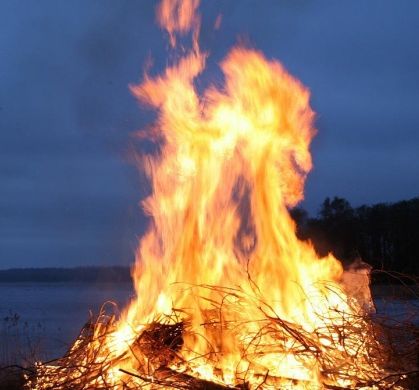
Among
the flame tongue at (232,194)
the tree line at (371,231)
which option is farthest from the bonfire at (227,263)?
the tree line at (371,231)

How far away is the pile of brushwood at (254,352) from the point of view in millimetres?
5992

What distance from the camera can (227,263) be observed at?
25.6ft

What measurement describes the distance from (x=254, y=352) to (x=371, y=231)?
31169 millimetres

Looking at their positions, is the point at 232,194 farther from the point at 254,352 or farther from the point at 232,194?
the point at 254,352

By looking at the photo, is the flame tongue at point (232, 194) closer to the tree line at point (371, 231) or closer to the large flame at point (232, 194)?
the large flame at point (232, 194)

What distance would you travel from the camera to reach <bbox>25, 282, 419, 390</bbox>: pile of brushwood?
5992mm

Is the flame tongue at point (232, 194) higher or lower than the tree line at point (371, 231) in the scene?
lower

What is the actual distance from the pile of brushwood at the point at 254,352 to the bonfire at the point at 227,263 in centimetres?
2

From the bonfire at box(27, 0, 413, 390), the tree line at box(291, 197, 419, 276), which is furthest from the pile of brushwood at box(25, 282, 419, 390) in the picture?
the tree line at box(291, 197, 419, 276)

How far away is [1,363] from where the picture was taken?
10000 mm

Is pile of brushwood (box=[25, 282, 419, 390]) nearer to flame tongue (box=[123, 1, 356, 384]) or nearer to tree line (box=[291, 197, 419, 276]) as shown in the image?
flame tongue (box=[123, 1, 356, 384])

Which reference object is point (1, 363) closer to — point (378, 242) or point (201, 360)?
point (201, 360)

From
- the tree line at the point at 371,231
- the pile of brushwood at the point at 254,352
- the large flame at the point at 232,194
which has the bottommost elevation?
the pile of brushwood at the point at 254,352

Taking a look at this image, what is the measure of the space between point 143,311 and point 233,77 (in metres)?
2.70
